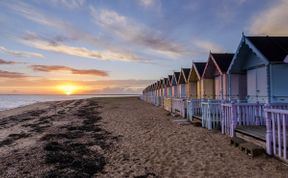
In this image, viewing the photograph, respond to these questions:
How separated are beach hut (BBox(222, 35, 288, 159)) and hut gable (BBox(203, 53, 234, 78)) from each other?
Result: 1.34 m

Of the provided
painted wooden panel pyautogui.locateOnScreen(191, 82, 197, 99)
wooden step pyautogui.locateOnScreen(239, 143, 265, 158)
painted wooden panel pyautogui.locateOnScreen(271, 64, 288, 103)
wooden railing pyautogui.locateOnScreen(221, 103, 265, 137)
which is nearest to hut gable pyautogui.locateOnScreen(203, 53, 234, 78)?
painted wooden panel pyautogui.locateOnScreen(191, 82, 197, 99)

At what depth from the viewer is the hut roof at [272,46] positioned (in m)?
11.2

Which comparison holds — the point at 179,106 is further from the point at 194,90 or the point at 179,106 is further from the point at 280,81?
the point at 280,81

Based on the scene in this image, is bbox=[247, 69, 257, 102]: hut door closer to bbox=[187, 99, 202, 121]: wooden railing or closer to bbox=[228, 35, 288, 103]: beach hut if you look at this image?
bbox=[228, 35, 288, 103]: beach hut

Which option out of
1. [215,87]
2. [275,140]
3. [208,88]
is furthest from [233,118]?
[208,88]

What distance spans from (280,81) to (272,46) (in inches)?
79.1

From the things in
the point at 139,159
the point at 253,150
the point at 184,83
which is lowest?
the point at 139,159

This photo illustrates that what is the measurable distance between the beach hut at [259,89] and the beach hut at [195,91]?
2.52 meters

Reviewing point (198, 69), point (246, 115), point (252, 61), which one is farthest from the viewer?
point (198, 69)

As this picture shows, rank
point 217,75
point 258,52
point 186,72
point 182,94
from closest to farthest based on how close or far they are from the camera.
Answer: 1. point 258,52
2. point 217,75
3. point 186,72
4. point 182,94

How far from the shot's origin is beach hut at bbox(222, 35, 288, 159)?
24.8 feet

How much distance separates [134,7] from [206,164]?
12.3 m

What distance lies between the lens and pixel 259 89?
1284cm

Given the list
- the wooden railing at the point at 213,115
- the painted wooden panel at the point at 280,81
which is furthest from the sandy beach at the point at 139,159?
the painted wooden panel at the point at 280,81
